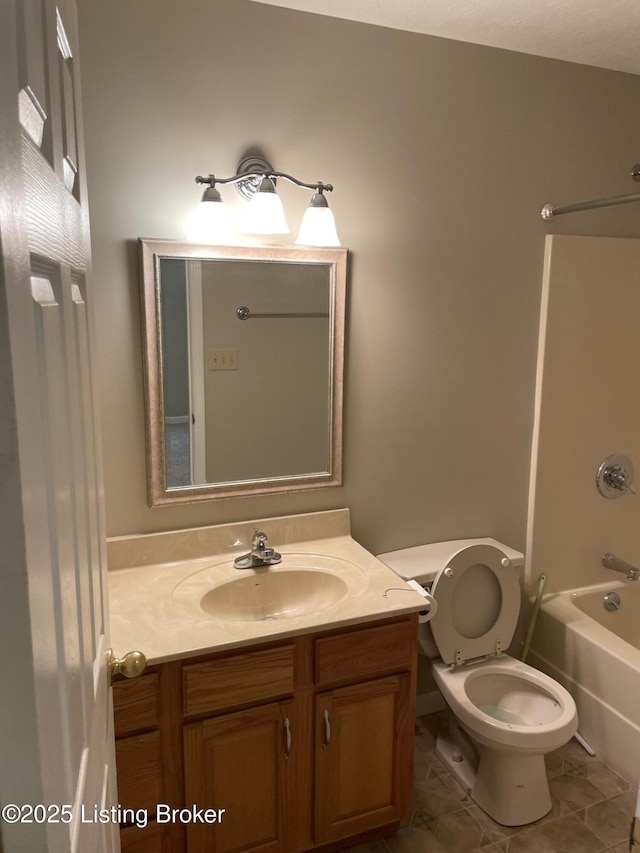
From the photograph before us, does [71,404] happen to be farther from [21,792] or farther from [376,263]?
[376,263]

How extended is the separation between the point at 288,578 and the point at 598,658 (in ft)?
3.89

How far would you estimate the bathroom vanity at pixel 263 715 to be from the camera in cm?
154

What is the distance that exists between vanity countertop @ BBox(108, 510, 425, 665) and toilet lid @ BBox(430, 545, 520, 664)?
0.29 meters

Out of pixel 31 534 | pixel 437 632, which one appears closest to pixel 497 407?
pixel 437 632

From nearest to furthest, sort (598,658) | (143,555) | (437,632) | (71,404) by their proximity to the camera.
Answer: (71,404) < (143,555) < (437,632) < (598,658)

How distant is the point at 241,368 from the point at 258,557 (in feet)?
1.92

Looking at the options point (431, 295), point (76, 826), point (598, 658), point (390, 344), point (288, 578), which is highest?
point (431, 295)

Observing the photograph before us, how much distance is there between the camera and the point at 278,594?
1966mm

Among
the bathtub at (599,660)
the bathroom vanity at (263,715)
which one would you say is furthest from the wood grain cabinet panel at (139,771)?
the bathtub at (599,660)

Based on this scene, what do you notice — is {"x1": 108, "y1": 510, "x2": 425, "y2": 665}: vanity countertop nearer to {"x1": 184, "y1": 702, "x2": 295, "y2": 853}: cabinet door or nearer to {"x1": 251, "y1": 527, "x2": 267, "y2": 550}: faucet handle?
{"x1": 251, "y1": 527, "x2": 267, "y2": 550}: faucet handle

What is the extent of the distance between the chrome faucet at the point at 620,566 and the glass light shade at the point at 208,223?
2.01 metres

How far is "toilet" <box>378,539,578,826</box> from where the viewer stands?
1.99 m

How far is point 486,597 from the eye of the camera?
86.8 inches

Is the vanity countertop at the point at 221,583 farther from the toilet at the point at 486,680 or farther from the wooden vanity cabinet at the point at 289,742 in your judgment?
the toilet at the point at 486,680
